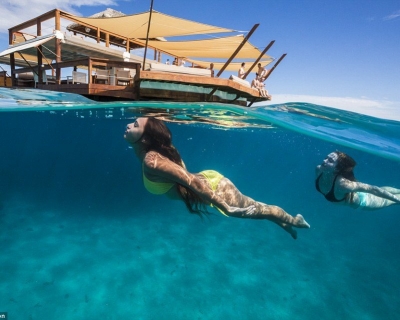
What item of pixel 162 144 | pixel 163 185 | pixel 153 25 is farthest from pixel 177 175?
pixel 153 25

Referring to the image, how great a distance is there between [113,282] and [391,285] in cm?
915

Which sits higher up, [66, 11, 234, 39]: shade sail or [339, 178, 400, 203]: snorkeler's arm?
[66, 11, 234, 39]: shade sail

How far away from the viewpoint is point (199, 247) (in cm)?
939

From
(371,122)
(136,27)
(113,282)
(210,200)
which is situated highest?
(136,27)

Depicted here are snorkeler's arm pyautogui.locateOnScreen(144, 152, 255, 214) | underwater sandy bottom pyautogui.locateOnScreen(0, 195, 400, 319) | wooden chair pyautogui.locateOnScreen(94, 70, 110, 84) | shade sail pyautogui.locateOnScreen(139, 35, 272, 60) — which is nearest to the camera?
snorkeler's arm pyautogui.locateOnScreen(144, 152, 255, 214)

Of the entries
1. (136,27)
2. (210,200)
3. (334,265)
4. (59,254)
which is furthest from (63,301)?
(136,27)

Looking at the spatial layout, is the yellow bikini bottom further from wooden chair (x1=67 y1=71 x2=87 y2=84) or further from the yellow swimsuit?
wooden chair (x1=67 y1=71 x2=87 y2=84)

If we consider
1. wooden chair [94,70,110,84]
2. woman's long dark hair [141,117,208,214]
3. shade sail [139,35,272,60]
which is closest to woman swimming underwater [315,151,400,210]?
woman's long dark hair [141,117,208,214]

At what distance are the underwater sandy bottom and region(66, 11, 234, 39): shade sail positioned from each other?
1140cm

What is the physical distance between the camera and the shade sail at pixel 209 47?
1870cm

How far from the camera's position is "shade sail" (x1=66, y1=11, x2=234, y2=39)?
48.8ft

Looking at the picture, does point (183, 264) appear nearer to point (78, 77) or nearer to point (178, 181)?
point (178, 181)

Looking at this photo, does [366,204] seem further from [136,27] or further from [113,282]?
[136,27]

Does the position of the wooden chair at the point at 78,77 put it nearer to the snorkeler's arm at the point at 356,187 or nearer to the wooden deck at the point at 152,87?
the wooden deck at the point at 152,87
